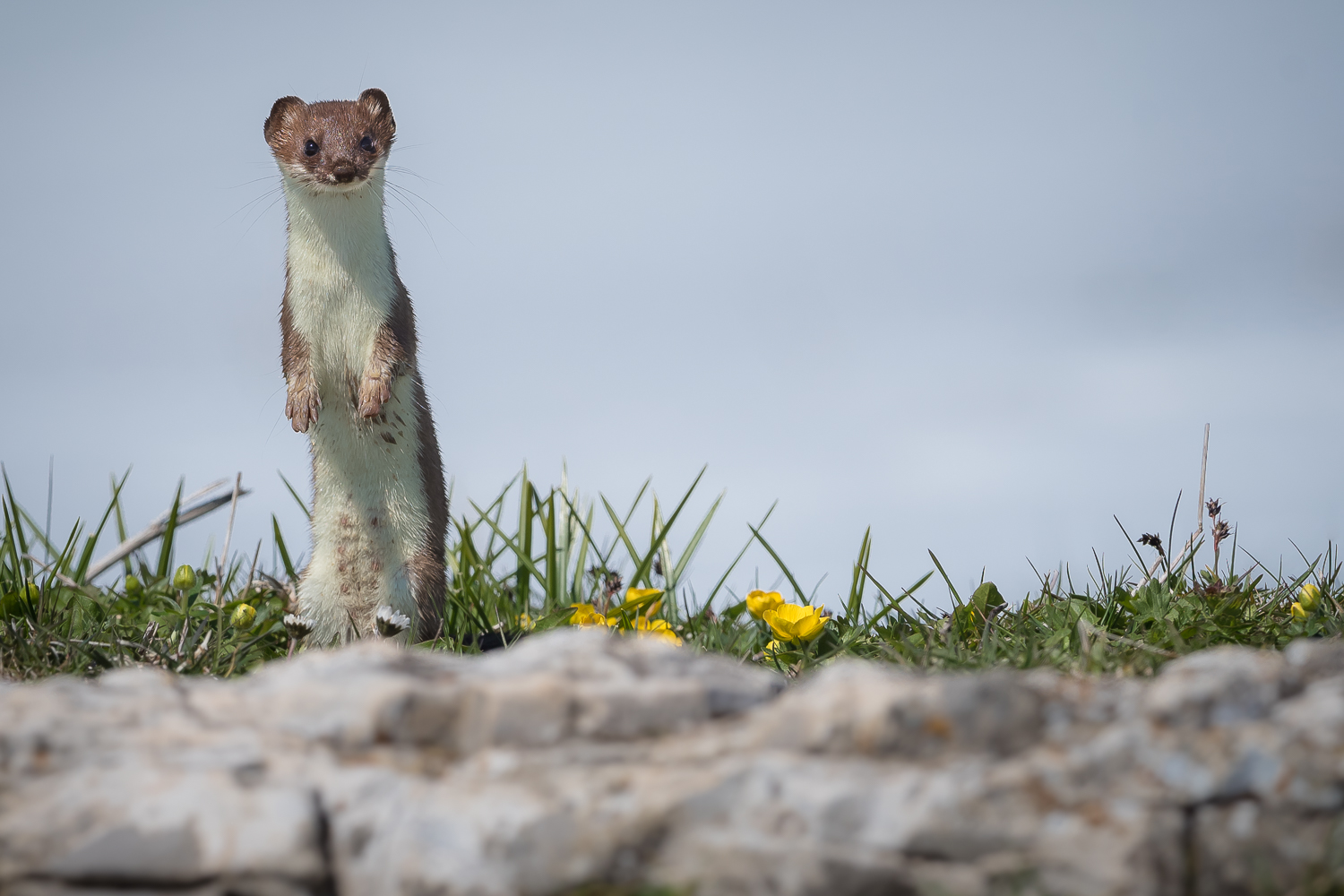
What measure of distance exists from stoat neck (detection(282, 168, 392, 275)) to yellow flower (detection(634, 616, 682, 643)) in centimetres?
210

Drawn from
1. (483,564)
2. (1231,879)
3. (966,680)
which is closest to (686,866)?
(966,680)

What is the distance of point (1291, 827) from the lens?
5.30ft

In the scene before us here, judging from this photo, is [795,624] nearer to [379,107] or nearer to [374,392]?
[374,392]

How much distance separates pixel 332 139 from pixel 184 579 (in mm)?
2116

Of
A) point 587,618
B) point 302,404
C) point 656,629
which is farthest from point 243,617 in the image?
point 656,629

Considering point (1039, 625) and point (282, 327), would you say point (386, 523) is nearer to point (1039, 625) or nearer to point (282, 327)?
point (282, 327)

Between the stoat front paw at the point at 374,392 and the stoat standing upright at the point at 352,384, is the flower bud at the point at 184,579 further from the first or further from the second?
the stoat front paw at the point at 374,392

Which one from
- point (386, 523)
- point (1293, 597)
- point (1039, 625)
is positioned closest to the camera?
point (1039, 625)

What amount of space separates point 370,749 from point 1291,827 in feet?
4.80

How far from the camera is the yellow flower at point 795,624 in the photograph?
13.0 ft

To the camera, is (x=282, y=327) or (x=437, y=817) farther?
(x=282, y=327)

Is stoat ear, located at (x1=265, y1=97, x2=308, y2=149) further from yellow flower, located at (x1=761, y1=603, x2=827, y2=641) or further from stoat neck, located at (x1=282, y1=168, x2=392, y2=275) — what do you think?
yellow flower, located at (x1=761, y1=603, x2=827, y2=641)

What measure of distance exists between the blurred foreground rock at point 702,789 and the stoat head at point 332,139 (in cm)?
344

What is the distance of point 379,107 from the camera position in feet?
17.0
